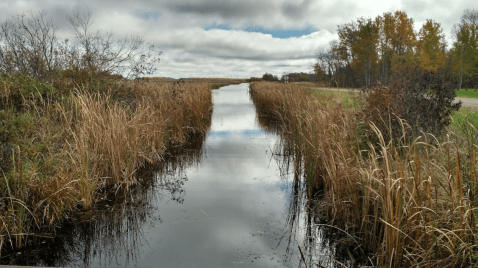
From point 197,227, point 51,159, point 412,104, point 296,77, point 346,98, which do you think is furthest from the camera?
point 296,77

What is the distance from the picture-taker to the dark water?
376 cm

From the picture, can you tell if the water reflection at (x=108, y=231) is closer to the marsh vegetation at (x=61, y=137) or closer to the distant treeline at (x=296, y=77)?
the marsh vegetation at (x=61, y=137)

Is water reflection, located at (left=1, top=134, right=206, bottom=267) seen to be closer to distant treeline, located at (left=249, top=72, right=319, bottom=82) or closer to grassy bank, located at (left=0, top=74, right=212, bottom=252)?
grassy bank, located at (left=0, top=74, right=212, bottom=252)

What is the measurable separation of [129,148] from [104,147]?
563 millimetres

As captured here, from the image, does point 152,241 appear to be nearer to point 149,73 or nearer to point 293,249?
point 293,249

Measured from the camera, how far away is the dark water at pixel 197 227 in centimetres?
376

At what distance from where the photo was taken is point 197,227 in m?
4.67

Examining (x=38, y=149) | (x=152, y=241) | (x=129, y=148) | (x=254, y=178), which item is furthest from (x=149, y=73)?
(x=152, y=241)

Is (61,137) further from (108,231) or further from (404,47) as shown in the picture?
(404,47)

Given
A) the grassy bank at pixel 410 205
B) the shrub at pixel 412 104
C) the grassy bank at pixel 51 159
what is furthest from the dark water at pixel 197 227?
the shrub at pixel 412 104

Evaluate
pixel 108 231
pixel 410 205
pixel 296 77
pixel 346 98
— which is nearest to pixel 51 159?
pixel 108 231

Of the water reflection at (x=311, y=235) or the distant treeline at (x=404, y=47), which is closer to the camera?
the water reflection at (x=311, y=235)

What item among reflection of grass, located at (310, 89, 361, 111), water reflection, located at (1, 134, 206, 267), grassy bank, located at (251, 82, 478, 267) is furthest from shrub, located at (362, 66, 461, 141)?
water reflection, located at (1, 134, 206, 267)

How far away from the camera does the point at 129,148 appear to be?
6.34 metres
